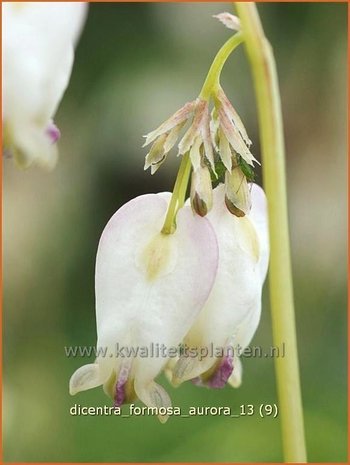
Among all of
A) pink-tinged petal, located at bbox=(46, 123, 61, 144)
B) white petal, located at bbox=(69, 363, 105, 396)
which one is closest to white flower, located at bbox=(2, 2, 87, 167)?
pink-tinged petal, located at bbox=(46, 123, 61, 144)

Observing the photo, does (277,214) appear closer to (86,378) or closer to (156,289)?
(156,289)

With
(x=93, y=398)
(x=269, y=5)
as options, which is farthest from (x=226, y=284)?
(x=269, y=5)

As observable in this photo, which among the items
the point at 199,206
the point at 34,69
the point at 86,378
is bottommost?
the point at 86,378

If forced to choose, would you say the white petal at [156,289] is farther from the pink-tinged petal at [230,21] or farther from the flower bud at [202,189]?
the pink-tinged petal at [230,21]

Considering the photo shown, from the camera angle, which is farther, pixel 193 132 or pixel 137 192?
pixel 137 192

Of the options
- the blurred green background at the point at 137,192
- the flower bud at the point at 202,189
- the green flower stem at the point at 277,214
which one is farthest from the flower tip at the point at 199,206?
the blurred green background at the point at 137,192

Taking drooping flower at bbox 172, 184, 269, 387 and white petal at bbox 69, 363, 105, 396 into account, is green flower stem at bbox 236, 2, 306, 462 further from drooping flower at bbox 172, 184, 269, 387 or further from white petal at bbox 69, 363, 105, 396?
white petal at bbox 69, 363, 105, 396

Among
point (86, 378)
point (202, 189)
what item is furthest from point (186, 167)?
point (86, 378)
